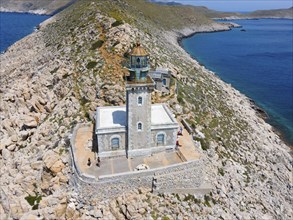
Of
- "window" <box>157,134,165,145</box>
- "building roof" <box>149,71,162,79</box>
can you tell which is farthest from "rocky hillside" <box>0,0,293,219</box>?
"window" <box>157,134,165,145</box>

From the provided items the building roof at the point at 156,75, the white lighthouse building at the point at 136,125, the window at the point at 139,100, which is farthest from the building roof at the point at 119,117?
the building roof at the point at 156,75

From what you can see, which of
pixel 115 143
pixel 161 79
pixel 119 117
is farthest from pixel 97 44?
pixel 115 143

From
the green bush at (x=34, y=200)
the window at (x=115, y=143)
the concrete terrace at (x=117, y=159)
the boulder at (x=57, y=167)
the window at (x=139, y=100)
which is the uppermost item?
the window at (x=139, y=100)

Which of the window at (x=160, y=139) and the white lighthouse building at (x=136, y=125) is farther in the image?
the window at (x=160, y=139)

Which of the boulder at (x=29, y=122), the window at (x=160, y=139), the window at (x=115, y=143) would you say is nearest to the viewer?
the window at (x=115, y=143)

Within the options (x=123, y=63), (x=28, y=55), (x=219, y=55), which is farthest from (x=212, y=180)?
(x=219, y=55)

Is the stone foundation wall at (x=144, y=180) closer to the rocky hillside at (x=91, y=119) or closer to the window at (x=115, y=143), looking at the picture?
the rocky hillside at (x=91, y=119)
